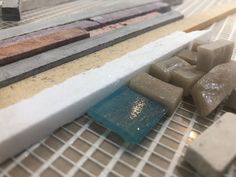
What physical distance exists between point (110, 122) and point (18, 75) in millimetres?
345

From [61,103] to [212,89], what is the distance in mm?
467

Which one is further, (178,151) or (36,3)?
(36,3)

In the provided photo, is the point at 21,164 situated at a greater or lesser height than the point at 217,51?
lesser

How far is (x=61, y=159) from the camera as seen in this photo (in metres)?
0.68

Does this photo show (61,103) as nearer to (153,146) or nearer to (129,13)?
(153,146)

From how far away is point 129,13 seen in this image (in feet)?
4.93

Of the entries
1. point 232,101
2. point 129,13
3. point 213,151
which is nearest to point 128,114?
point 213,151

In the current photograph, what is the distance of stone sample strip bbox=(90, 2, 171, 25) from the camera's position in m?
1.36

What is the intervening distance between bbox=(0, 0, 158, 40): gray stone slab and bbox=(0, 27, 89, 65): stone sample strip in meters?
0.07

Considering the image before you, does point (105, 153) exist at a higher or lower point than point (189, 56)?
lower

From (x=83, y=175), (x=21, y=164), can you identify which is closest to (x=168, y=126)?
(x=83, y=175)

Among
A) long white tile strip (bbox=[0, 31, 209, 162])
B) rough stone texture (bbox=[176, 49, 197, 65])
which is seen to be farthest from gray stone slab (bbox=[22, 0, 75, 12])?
rough stone texture (bbox=[176, 49, 197, 65])

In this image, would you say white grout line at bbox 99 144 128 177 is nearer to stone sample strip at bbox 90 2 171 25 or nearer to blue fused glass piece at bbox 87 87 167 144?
blue fused glass piece at bbox 87 87 167 144

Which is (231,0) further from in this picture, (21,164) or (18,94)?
(21,164)
